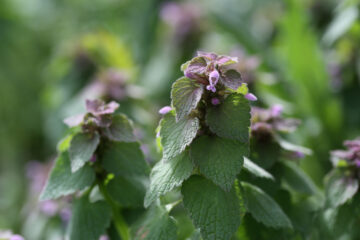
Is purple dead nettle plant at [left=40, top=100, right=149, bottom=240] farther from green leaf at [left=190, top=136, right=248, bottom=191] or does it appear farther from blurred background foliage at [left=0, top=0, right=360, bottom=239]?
blurred background foliage at [left=0, top=0, right=360, bottom=239]

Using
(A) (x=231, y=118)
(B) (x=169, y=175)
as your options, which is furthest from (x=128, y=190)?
(A) (x=231, y=118)

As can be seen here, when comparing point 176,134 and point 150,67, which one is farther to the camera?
point 150,67

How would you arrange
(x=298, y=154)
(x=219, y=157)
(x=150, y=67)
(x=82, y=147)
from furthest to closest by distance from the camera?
(x=150, y=67) < (x=298, y=154) < (x=82, y=147) < (x=219, y=157)

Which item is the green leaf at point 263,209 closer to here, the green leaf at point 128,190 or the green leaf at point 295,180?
the green leaf at point 295,180

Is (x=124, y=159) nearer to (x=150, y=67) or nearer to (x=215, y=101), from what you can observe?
(x=215, y=101)

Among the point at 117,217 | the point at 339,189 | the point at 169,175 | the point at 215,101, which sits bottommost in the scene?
the point at 117,217
